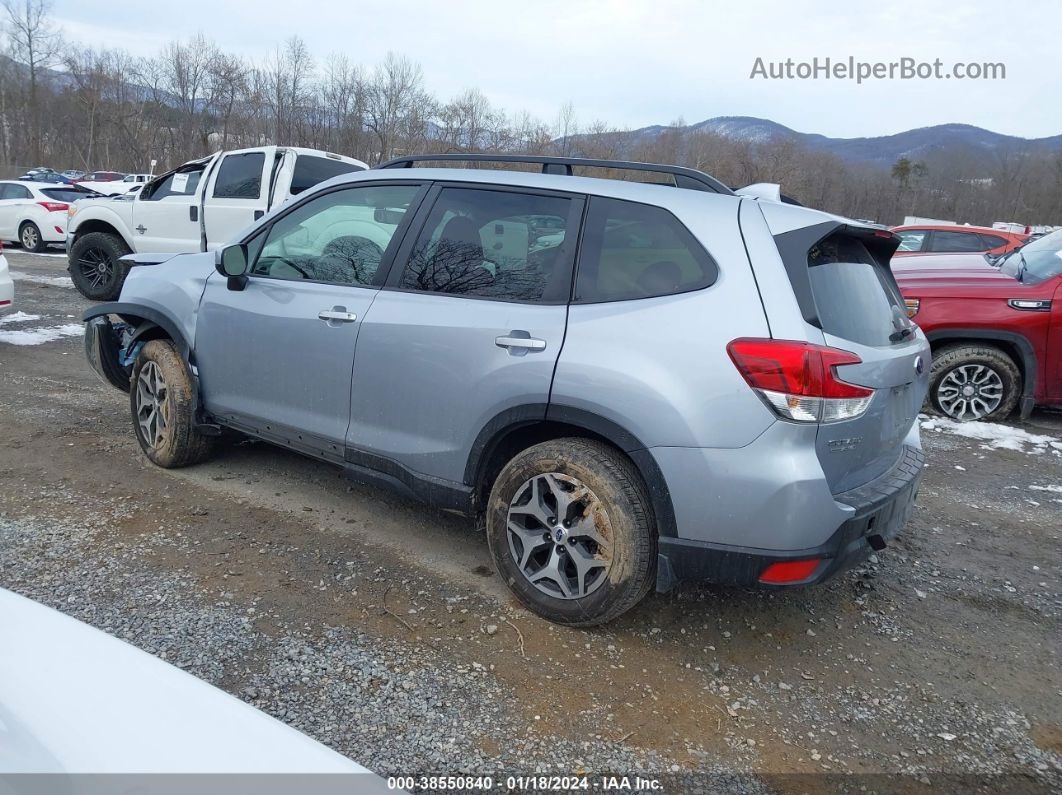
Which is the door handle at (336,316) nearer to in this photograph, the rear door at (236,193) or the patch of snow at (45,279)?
the rear door at (236,193)

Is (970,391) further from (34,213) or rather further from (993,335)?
(34,213)

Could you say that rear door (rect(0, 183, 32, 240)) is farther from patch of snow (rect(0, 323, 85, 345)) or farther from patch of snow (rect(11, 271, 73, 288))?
patch of snow (rect(0, 323, 85, 345))

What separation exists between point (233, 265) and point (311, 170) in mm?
5609

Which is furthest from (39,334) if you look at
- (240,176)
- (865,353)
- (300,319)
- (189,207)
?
(865,353)

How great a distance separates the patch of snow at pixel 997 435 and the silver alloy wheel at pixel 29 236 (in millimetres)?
16844

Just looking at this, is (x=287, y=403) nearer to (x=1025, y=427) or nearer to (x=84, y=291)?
(x=1025, y=427)

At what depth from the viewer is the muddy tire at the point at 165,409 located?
14.3 feet

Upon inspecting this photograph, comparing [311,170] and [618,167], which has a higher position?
[311,170]

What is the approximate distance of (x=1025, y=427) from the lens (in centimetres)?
667

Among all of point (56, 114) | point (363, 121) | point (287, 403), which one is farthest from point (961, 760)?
point (56, 114)

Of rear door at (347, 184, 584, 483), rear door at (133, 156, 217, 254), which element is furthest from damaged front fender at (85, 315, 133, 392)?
rear door at (133, 156, 217, 254)

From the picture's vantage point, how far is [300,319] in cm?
373

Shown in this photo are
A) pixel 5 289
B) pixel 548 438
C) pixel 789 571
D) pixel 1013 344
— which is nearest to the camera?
pixel 789 571

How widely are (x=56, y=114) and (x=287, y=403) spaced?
62.8 m
